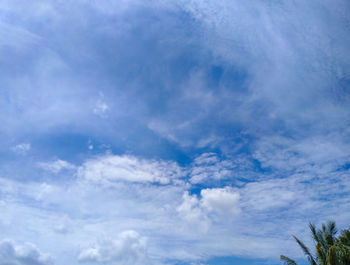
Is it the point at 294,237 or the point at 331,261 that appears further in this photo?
the point at 294,237

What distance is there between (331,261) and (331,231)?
5.25m

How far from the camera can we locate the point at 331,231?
20.6 m

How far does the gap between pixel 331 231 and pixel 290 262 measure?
4.60 metres

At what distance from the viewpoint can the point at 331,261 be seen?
637 inches

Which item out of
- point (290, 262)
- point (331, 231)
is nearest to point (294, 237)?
point (290, 262)

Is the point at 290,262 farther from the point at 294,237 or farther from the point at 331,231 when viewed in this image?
the point at 331,231

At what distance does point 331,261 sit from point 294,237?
4.11 m

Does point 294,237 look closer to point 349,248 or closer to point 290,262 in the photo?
point 290,262

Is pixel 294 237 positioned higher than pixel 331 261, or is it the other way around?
pixel 294 237

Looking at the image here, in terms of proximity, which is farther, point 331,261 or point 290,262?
point 290,262

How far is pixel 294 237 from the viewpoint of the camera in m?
20.3

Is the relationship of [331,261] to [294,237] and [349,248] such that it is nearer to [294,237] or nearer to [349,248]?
[349,248]

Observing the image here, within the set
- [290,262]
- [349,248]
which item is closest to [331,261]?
[349,248]

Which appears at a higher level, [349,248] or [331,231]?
[331,231]
